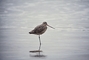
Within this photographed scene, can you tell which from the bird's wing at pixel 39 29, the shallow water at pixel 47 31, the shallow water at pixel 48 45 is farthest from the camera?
the bird's wing at pixel 39 29

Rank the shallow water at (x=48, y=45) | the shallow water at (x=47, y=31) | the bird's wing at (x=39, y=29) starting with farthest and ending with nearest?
the bird's wing at (x=39, y=29)
the shallow water at (x=47, y=31)
the shallow water at (x=48, y=45)

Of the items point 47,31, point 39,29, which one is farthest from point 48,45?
point 47,31

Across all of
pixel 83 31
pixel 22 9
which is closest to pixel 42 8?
pixel 22 9

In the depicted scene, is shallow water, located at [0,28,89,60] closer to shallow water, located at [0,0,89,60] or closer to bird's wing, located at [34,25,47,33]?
shallow water, located at [0,0,89,60]

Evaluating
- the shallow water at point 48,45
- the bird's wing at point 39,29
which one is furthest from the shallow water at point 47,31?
the bird's wing at point 39,29

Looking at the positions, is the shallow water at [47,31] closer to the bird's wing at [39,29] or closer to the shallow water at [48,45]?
the shallow water at [48,45]

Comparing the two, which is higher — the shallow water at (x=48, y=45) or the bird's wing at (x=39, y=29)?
the bird's wing at (x=39, y=29)

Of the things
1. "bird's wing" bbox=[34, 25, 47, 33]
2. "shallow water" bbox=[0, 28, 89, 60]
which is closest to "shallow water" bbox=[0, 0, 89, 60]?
"shallow water" bbox=[0, 28, 89, 60]

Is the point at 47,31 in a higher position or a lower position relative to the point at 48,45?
higher

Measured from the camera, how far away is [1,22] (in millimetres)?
13523

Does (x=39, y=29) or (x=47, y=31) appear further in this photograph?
(x=47, y=31)

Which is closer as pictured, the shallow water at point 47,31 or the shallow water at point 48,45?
the shallow water at point 48,45

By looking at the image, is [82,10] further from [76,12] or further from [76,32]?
[76,32]

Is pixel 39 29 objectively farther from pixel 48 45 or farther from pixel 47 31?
pixel 47 31
